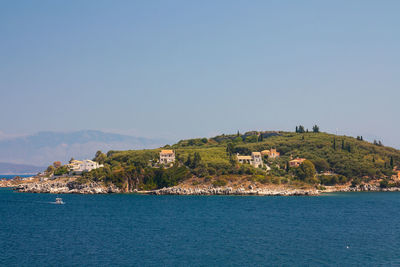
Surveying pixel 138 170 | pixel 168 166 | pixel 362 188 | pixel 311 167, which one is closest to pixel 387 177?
pixel 362 188

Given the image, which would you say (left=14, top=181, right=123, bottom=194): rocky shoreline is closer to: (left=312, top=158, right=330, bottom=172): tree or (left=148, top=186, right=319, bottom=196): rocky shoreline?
(left=148, top=186, right=319, bottom=196): rocky shoreline

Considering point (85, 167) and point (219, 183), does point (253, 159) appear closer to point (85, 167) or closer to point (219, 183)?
point (219, 183)

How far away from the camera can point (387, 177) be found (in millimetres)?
158625

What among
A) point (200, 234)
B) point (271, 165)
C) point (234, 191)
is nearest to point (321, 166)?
point (271, 165)

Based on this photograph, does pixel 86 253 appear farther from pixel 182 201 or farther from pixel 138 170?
pixel 138 170

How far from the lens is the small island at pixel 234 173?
134750 mm

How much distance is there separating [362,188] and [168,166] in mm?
66572

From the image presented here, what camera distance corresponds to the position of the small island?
442 ft

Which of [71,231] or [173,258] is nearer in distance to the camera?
[173,258]

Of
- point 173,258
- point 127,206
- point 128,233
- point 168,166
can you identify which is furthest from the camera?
point 168,166

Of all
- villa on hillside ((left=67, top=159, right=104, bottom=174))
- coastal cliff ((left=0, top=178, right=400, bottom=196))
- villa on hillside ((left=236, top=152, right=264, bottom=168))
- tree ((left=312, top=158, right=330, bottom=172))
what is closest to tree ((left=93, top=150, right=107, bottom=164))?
villa on hillside ((left=67, top=159, right=104, bottom=174))

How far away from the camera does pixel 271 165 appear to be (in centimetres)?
17062

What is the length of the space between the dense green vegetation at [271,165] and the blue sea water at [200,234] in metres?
35.7

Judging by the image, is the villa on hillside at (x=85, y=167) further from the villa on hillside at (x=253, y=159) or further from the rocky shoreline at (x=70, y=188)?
the villa on hillside at (x=253, y=159)
